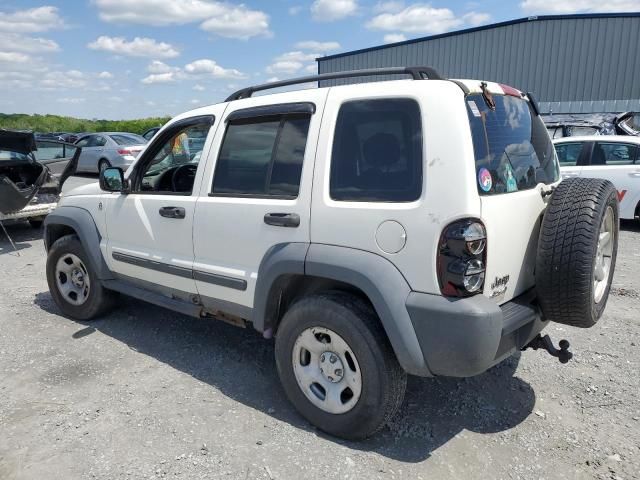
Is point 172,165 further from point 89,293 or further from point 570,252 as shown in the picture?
point 570,252

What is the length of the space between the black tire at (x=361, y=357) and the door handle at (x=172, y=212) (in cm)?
116

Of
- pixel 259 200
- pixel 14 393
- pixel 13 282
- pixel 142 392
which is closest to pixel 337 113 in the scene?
pixel 259 200

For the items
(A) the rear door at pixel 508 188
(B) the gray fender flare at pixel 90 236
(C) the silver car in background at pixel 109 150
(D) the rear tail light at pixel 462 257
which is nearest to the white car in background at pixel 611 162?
(A) the rear door at pixel 508 188

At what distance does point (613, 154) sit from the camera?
8328 mm

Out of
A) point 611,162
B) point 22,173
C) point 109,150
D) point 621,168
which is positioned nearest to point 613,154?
point 611,162

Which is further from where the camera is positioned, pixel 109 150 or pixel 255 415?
pixel 109 150

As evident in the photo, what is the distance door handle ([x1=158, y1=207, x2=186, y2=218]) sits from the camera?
11.4ft

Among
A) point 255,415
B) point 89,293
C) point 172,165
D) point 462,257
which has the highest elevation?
point 172,165

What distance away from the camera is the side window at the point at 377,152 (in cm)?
247

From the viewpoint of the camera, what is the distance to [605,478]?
2.47 meters

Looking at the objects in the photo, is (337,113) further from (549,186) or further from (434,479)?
(434,479)

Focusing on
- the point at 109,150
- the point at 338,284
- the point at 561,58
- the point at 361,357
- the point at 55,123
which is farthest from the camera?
the point at 55,123

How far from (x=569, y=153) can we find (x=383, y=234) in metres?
7.59

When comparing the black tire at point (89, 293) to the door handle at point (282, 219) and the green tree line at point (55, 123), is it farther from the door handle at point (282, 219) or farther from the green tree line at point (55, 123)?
the green tree line at point (55, 123)
